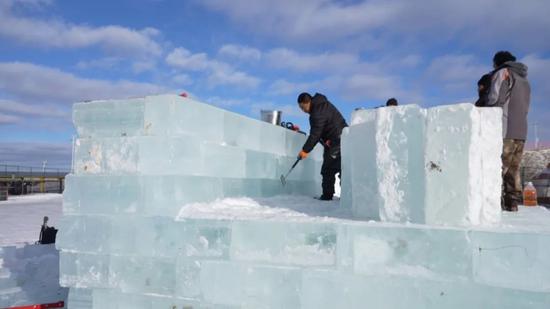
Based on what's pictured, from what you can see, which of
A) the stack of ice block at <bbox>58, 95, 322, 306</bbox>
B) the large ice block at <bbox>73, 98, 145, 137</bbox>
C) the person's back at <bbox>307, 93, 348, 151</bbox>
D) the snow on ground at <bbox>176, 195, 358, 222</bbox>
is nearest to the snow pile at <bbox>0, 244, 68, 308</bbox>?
the stack of ice block at <bbox>58, 95, 322, 306</bbox>

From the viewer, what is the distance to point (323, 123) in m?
5.40

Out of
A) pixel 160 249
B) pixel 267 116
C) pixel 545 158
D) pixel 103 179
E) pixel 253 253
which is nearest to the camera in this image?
pixel 253 253

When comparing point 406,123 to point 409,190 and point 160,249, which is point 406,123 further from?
point 160,249

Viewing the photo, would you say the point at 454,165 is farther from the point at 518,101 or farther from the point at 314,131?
the point at 314,131

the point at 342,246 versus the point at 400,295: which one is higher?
the point at 342,246

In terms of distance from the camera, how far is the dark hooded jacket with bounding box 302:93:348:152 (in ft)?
17.5

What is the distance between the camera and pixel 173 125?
142 inches

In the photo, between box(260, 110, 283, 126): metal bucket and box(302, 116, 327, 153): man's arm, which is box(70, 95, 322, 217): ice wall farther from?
box(260, 110, 283, 126): metal bucket

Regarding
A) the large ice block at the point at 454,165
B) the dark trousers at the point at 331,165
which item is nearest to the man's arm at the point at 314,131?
the dark trousers at the point at 331,165

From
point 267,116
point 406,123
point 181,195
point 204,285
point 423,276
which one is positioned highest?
point 267,116

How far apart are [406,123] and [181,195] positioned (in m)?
1.91

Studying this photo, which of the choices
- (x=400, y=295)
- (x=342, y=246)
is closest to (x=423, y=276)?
(x=400, y=295)

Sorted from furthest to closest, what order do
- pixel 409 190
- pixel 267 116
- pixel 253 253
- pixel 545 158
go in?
pixel 545 158, pixel 267 116, pixel 253 253, pixel 409 190

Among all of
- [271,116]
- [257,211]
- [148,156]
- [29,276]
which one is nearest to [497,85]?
[257,211]
